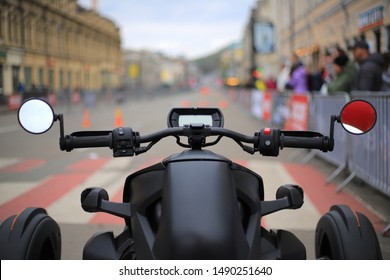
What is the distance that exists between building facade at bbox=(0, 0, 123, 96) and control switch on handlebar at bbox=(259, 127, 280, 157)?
36.3 feet

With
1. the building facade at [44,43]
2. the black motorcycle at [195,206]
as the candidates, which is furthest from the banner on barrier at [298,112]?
the black motorcycle at [195,206]

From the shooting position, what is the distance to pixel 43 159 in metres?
10.4

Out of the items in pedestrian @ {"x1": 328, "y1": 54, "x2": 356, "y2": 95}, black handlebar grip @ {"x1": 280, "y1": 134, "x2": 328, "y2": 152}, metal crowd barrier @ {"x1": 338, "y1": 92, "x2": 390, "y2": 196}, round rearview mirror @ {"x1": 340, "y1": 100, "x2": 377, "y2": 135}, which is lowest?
metal crowd barrier @ {"x1": 338, "y1": 92, "x2": 390, "y2": 196}

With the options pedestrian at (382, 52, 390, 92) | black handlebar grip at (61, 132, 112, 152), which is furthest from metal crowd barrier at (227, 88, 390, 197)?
black handlebar grip at (61, 132, 112, 152)

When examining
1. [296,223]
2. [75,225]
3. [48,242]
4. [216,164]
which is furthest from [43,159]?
[216,164]

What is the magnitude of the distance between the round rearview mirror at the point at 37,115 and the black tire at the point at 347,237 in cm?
127

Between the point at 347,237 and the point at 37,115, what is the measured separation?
1352mm

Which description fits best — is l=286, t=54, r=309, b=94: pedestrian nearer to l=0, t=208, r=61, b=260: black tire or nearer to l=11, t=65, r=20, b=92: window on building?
l=0, t=208, r=61, b=260: black tire

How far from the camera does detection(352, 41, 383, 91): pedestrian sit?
7598 mm

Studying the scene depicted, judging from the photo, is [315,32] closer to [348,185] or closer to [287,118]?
[287,118]

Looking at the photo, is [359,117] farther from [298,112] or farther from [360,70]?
[298,112]

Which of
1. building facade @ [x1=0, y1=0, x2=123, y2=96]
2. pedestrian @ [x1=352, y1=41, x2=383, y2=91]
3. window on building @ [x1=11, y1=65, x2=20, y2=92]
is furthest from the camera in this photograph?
window on building @ [x1=11, y1=65, x2=20, y2=92]

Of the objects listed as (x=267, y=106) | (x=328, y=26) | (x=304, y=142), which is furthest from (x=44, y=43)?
(x=304, y=142)
